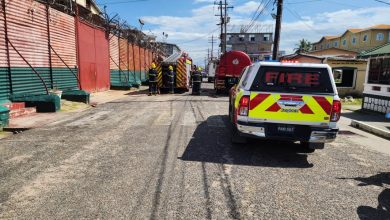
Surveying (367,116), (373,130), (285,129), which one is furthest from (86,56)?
(285,129)

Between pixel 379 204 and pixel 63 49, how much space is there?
17034 millimetres

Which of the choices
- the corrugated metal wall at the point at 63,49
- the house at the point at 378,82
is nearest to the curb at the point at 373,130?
the house at the point at 378,82

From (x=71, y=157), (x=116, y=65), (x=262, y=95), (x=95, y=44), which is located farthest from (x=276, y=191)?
(x=116, y=65)

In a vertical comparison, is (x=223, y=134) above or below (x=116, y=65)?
below

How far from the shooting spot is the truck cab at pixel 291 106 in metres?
6.63

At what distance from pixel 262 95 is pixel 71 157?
164 inches

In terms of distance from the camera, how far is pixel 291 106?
666 centimetres

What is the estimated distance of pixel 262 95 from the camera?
6.70 m

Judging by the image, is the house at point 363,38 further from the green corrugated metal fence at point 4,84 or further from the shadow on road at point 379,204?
the shadow on road at point 379,204

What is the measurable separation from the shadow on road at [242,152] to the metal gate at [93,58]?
13.8 metres

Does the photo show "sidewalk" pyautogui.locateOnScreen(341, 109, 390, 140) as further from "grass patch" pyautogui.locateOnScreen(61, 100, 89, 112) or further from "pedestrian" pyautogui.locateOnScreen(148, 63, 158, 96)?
"pedestrian" pyautogui.locateOnScreen(148, 63, 158, 96)

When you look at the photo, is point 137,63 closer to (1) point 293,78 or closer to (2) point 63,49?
(2) point 63,49

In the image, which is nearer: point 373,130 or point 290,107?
point 290,107

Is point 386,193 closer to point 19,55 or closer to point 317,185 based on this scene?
point 317,185
